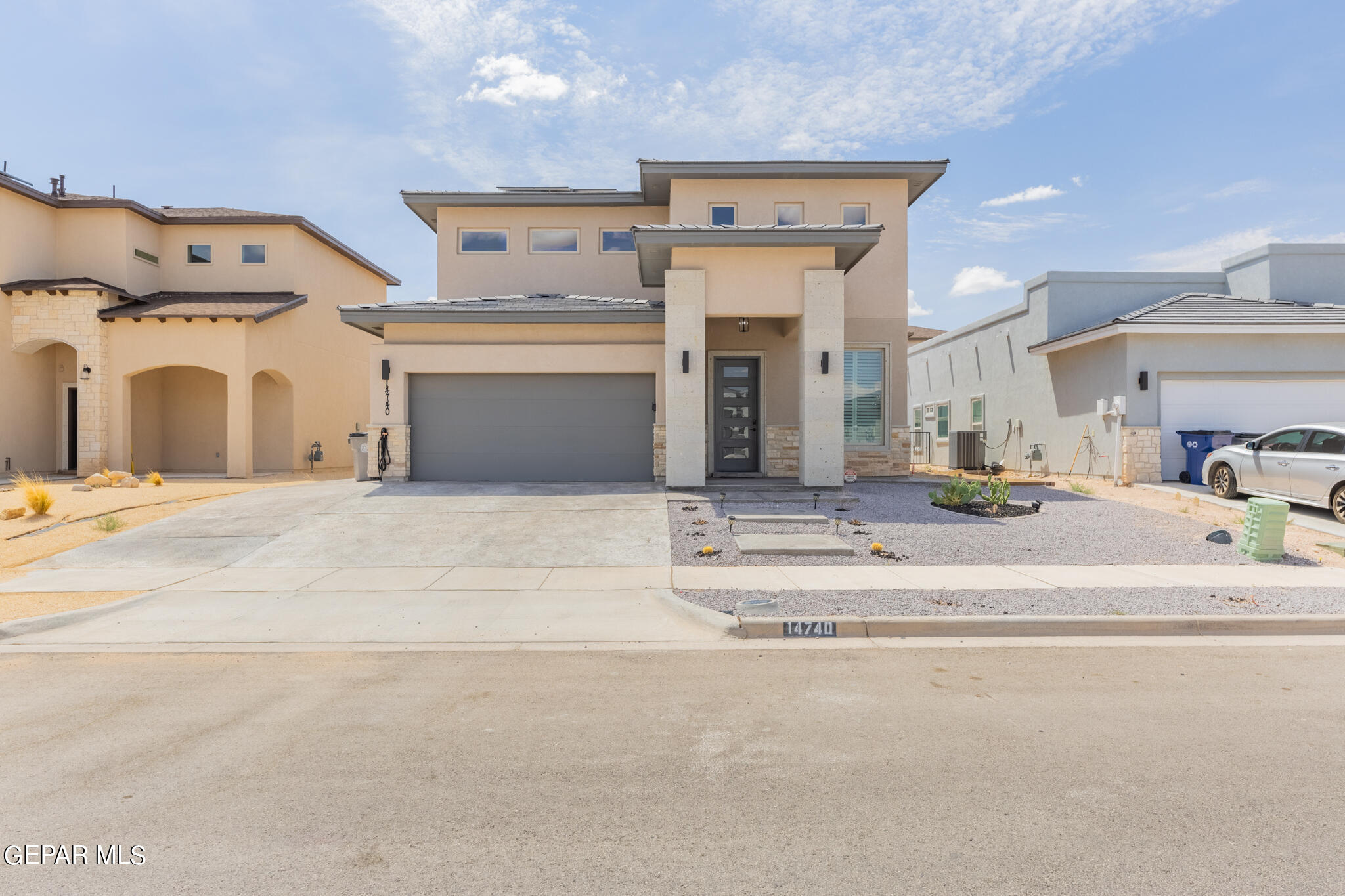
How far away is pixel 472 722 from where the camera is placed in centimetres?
431

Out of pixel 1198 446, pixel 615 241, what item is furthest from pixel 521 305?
pixel 1198 446

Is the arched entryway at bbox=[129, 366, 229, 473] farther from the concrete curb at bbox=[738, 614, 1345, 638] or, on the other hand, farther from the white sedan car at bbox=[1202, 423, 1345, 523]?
the white sedan car at bbox=[1202, 423, 1345, 523]

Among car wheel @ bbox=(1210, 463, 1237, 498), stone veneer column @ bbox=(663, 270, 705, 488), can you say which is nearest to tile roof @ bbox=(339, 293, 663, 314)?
stone veneer column @ bbox=(663, 270, 705, 488)

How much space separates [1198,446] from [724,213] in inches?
470

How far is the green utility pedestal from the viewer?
338 inches

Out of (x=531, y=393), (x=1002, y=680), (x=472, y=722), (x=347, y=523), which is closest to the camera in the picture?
(x=472, y=722)

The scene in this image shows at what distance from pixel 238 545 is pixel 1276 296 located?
24.5m

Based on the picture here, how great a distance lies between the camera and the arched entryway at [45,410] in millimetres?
18875

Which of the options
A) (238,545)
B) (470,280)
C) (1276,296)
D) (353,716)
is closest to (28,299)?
(470,280)

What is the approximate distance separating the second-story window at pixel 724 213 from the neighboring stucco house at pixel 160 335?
1258 centimetres

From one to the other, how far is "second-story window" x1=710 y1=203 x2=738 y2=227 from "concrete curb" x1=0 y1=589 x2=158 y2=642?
44.1ft

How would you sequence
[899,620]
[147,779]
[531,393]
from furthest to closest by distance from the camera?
[531,393] < [899,620] < [147,779]

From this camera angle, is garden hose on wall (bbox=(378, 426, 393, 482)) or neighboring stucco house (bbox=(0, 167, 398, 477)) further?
neighboring stucco house (bbox=(0, 167, 398, 477))

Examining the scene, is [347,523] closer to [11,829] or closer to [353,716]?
[353,716]
